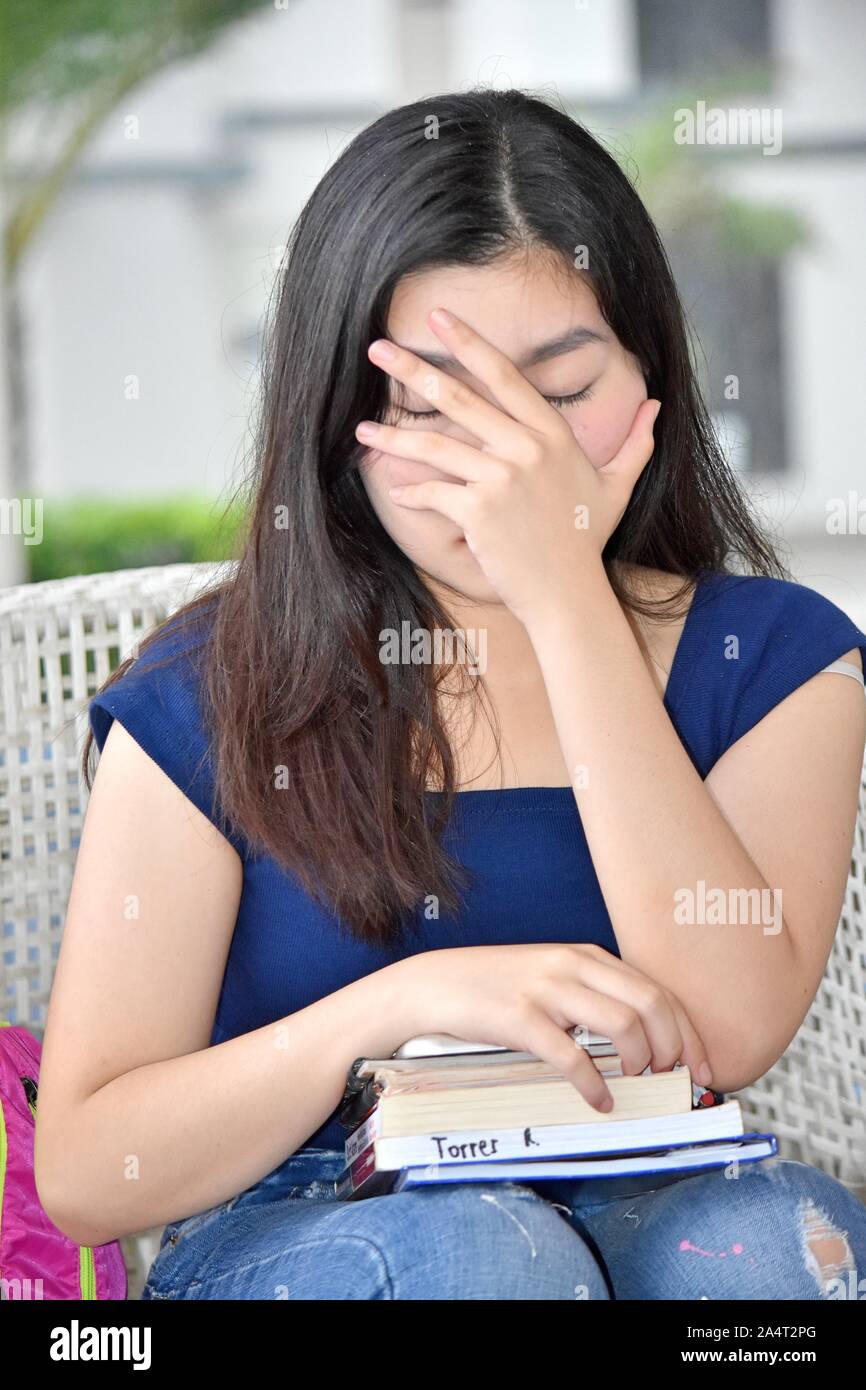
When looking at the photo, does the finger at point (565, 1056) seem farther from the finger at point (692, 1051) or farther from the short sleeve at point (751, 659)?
the short sleeve at point (751, 659)

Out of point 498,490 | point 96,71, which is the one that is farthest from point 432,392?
point 96,71

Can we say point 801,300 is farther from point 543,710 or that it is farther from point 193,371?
point 543,710

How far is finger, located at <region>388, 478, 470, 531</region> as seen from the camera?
0.96m

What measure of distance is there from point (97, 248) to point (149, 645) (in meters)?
4.54

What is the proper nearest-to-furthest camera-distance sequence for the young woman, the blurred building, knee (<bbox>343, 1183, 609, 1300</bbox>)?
knee (<bbox>343, 1183, 609, 1300</bbox>) < the young woman < the blurred building

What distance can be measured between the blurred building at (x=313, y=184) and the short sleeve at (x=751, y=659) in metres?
4.01

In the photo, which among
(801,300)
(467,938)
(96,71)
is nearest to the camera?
(467,938)

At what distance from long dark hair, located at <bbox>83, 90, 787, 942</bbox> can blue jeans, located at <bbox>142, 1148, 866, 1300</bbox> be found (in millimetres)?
238

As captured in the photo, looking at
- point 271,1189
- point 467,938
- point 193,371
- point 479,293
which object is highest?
point 193,371

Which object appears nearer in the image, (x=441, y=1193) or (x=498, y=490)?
(x=441, y=1193)

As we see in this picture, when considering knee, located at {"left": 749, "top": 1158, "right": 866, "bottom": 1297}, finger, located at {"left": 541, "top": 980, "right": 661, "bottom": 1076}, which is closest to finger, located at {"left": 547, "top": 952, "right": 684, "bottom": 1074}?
finger, located at {"left": 541, "top": 980, "right": 661, "bottom": 1076}

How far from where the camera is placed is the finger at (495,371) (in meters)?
0.95

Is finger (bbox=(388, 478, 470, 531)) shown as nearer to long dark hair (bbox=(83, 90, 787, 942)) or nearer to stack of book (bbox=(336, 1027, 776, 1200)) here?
long dark hair (bbox=(83, 90, 787, 942))

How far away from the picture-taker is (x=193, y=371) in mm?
5328
